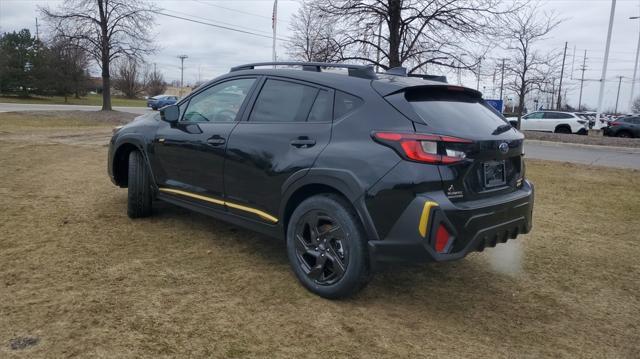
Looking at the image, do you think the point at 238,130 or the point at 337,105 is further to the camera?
the point at 238,130

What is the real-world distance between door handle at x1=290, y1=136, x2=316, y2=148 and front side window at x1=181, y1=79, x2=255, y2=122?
81cm

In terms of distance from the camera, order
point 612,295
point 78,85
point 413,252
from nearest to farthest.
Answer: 1. point 413,252
2. point 612,295
3. point 78,85

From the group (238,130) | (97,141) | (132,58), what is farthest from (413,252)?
(132,58)

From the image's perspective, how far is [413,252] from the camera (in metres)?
2.93

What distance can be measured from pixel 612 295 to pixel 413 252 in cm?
195

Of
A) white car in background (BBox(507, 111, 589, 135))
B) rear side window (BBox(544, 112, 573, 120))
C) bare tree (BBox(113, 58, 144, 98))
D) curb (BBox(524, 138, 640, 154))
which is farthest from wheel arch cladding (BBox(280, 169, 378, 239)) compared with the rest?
bare tree (BBox(113, 58, 144, 98))

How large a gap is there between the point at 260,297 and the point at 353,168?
3.66 feet

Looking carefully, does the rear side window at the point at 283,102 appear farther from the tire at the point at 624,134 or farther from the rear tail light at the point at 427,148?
the tire at the point at 624,134

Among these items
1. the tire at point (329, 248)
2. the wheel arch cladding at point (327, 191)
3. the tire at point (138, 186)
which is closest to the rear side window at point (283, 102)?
the wheel arch cladding at point (327, 191)

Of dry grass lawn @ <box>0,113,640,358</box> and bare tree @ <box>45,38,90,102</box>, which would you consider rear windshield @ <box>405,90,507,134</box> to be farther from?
bare tree @ <box>45,38,90,102</box>

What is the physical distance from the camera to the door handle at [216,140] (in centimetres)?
399

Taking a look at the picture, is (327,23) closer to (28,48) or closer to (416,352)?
(416,352)

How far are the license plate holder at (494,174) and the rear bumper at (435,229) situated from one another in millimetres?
130

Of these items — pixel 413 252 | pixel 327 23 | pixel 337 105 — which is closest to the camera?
pixel 413 252
